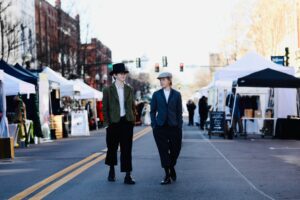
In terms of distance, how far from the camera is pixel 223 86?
30203 millimetres

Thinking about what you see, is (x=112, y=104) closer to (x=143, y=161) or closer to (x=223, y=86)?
(x=143, y=161)

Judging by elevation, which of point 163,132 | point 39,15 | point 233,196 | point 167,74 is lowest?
point 233,196

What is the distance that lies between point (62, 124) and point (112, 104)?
20047 mm

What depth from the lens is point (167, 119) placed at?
10961 millimetres

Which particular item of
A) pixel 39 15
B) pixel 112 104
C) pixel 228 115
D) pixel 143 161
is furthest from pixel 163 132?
pixel 39 15

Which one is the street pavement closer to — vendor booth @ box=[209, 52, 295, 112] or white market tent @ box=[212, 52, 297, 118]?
vendor booth @ box=[209, 52, 295, 112]

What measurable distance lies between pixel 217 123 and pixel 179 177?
14801mm

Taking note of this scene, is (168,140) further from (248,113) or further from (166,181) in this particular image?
(248,113)

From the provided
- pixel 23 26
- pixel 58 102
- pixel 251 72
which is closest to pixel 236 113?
pixel 251 72

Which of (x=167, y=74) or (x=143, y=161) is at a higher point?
(x=167, y=74)

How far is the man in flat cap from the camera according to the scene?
35.9 ft

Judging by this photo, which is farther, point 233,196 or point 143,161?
point 143,161

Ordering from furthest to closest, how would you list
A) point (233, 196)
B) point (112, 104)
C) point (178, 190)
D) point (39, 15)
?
1. point (39, 15)
2. point (112, 104)
3. point (178, 190)
4. point (233, 196)

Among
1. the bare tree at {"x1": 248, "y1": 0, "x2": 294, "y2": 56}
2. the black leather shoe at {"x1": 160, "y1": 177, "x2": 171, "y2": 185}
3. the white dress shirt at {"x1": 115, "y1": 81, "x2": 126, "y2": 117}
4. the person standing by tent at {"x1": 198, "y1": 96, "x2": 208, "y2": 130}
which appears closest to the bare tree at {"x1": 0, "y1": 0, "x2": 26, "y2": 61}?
the person standing by tent at {"x1": 198, "y1": 96, "x2": 208, "y2": 130}
